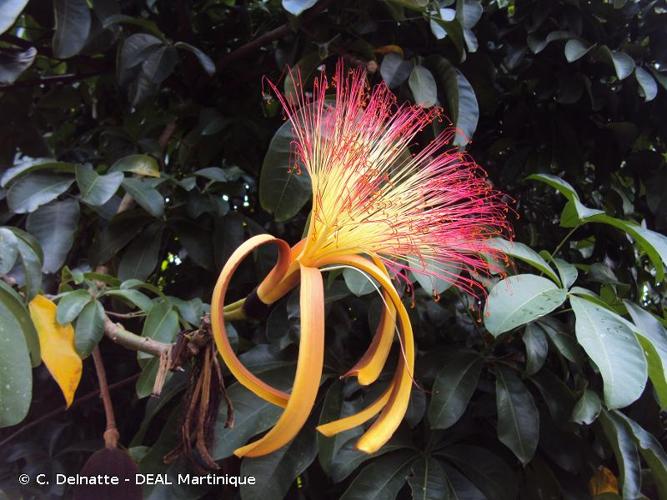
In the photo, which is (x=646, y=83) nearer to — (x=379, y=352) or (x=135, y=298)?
(x=379, y=352)

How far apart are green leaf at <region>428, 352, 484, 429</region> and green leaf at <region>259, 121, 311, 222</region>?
319mm

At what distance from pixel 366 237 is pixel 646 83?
27.4 inches

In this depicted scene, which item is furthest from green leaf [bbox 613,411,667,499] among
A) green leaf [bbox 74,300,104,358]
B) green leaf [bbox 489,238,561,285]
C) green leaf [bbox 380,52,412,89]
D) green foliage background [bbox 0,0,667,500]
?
green leaf [bbox 74,300,104,358]

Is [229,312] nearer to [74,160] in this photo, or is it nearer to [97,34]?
[97,34]

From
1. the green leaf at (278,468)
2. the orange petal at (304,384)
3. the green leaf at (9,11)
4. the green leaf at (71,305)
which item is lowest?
the green leaf at (278,468)

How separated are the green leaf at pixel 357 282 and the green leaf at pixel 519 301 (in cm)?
14

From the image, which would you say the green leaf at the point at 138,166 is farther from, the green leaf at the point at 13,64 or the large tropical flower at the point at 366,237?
the large tropical flower at the point at 366,237

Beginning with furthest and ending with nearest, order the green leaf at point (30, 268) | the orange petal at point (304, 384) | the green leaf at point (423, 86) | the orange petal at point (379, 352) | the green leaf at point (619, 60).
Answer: the green leaf at point (619, 60)
the green leaf at point (423, 86)
the green leaf at point (30, 268)
the orange petal at point (379, 352)
the orange petal at point (304, 384)

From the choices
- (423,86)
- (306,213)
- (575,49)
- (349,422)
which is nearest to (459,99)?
(423,86)

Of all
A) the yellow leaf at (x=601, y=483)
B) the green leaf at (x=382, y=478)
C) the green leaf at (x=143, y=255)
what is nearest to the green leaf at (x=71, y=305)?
the green leaf at (x=143, y=255)

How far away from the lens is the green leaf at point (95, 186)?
85 centimetres

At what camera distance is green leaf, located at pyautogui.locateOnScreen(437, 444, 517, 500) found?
2.81 ft

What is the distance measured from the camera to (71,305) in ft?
2.36

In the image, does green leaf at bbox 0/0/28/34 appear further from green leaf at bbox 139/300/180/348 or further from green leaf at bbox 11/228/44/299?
green leaf at bbox 139/300/180/348
